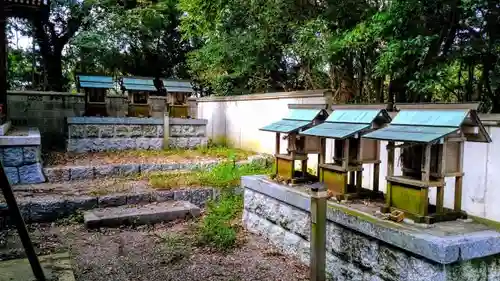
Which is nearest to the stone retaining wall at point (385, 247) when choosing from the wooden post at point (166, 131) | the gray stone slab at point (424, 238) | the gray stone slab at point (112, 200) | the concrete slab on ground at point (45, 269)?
the gray stone slab at point (424, 238)

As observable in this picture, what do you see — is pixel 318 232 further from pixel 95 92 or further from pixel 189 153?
pixel 95 92

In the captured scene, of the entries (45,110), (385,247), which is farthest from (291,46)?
(45,110)

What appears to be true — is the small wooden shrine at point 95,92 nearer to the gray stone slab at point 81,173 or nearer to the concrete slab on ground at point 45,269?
the gray stone slab at point 81,173

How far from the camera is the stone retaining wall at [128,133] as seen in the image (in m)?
8.03

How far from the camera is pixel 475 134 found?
2805 millimetres

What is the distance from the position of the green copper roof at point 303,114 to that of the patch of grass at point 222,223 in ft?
5.09

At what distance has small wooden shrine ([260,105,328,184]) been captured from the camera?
397 cm

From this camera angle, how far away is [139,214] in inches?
193

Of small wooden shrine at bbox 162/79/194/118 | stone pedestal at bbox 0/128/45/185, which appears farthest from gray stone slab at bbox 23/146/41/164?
small wooden shrine at bbox 162/79/194/118

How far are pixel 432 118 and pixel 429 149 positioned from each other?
0.92ft

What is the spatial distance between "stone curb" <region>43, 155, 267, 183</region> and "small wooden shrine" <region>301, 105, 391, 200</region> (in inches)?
143

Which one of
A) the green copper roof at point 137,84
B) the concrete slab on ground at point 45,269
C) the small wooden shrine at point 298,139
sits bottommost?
the concrete slab on ground at point 45,269

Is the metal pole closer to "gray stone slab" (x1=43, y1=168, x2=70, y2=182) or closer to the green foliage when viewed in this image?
the green foliage

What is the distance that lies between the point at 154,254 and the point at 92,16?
378 inches
